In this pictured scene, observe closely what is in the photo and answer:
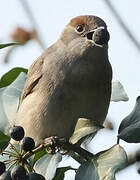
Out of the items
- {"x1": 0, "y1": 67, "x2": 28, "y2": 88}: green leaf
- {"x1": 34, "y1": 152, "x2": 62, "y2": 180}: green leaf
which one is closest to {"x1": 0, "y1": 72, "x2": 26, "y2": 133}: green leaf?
{"x1": 0, "y1": 67, "x2": 28, "y2": 88}: green leaf

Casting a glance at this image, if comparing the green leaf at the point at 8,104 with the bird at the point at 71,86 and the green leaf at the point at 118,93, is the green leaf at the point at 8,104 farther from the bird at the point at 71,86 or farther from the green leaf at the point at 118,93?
the green leaf at the point at 118,93

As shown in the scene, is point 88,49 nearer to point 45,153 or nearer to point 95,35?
point 95,35

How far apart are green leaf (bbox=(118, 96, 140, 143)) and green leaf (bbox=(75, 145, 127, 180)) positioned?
211mm

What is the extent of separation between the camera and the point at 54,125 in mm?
4062

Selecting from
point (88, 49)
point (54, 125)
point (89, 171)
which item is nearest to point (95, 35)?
point (88, 49)

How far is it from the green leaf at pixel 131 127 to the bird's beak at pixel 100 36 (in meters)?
0.67

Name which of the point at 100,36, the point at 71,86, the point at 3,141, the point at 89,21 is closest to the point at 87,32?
the point at 89,21

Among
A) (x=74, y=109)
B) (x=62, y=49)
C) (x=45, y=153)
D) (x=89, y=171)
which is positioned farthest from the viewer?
(x=62, y=49)

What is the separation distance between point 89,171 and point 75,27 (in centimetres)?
188

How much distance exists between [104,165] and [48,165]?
434 mm

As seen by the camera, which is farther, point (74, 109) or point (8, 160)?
point (74, 109)

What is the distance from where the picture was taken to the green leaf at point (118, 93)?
3793 millimetres

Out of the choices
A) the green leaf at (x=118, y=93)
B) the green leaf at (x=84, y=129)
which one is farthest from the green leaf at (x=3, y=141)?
the green leaf at (x=118, y=93)

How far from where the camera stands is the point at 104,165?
2.82 metres
